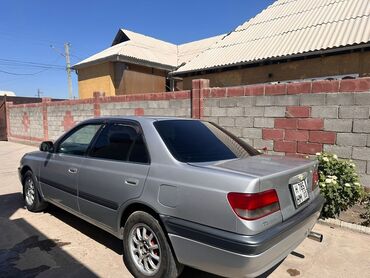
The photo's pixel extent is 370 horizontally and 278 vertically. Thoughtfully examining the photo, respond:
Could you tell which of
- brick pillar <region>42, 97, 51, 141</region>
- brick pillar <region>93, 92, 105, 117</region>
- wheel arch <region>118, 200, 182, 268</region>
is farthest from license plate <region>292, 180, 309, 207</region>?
brick pillar <region>42, 97, 51, 141</region>

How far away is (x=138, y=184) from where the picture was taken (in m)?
3.05

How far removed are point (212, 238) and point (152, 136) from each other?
1194 mm

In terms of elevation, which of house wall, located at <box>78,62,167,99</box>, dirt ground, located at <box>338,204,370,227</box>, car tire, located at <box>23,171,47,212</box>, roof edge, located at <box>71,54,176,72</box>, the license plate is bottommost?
dirt ground, located at <box>338,204,370,227</box>

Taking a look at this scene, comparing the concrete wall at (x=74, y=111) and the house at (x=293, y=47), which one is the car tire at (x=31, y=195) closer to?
the concrete wall at (x=74, y=111)

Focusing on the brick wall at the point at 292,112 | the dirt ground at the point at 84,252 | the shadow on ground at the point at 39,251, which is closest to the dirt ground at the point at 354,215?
the dirt ground at the point at 84,252

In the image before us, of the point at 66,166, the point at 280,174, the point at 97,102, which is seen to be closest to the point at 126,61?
the point at 97,102

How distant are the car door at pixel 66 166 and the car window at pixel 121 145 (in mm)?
222

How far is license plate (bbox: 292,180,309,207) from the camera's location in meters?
2.85

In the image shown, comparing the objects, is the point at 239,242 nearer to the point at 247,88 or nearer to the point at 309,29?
the point at 247,88

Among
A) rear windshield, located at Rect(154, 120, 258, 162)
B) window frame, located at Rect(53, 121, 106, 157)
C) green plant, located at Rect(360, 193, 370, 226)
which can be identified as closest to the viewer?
rear windshield, located at Rect(154, 120, 258, 162)

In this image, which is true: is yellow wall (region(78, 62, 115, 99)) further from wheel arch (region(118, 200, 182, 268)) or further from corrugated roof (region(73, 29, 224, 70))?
wheel arch (region(118, 200, 182, 268))

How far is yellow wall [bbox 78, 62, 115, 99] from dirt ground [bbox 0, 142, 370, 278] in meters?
14.0

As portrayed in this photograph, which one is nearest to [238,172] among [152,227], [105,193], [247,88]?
[152,227]

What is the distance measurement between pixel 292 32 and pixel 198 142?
29.1 ft
